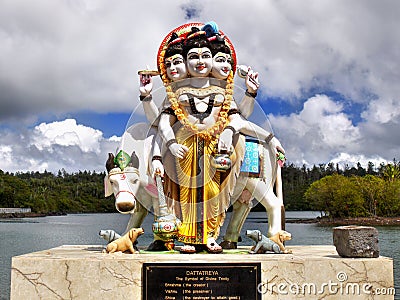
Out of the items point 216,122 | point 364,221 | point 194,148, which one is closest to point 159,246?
point 194,148

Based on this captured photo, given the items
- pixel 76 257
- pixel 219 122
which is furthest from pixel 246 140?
pixel 76 257

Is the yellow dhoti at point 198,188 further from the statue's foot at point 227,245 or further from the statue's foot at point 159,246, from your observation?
the statue's foot at point 227,245

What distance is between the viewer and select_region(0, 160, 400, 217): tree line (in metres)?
34.7

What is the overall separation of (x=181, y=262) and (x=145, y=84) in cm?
190

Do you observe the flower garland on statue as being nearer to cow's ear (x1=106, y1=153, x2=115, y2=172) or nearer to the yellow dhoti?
the yellow dhoti

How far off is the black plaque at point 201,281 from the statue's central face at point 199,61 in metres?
1.90

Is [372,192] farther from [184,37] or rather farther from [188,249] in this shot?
[188,249]

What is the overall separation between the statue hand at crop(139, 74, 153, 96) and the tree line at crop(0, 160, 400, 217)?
1.81 metres

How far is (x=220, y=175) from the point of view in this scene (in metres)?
5.11

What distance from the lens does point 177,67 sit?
5172mm

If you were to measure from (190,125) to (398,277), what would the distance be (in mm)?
6846

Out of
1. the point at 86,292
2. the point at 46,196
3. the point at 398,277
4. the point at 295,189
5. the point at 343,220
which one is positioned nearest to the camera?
the point at 86,292

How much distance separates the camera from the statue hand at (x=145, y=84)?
17.2 feet

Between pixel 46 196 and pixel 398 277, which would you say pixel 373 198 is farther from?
pixel 46 196
